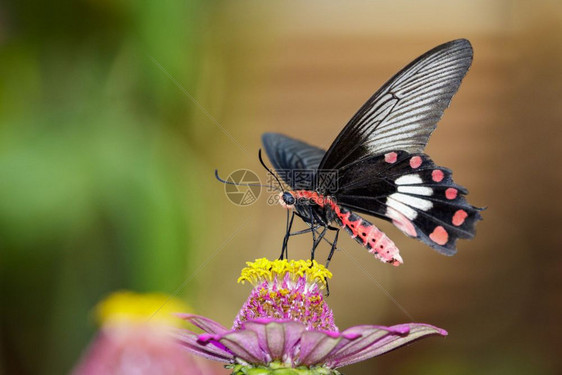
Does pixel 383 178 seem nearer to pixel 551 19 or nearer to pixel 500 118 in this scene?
pixel 500 118

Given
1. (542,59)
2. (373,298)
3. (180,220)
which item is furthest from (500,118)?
Answer: (180,220)

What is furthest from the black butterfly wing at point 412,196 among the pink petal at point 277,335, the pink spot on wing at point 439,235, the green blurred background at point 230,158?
the green blurred background at point 230,158

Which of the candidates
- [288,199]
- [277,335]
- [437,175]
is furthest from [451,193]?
[277,335]

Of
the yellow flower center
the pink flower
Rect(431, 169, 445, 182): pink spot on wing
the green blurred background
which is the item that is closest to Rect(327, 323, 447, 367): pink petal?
the pink flower

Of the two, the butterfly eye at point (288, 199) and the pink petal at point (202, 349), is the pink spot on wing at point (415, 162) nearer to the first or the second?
the butterfly eye at point (288, 199)

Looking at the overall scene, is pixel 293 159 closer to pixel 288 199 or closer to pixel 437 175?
pixel 288 199

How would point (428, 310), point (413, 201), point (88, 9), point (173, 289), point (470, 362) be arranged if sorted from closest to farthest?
point (413, 201)
point (173, 289)
point (88, 9)
point (470, 362)
point (428, 310)
